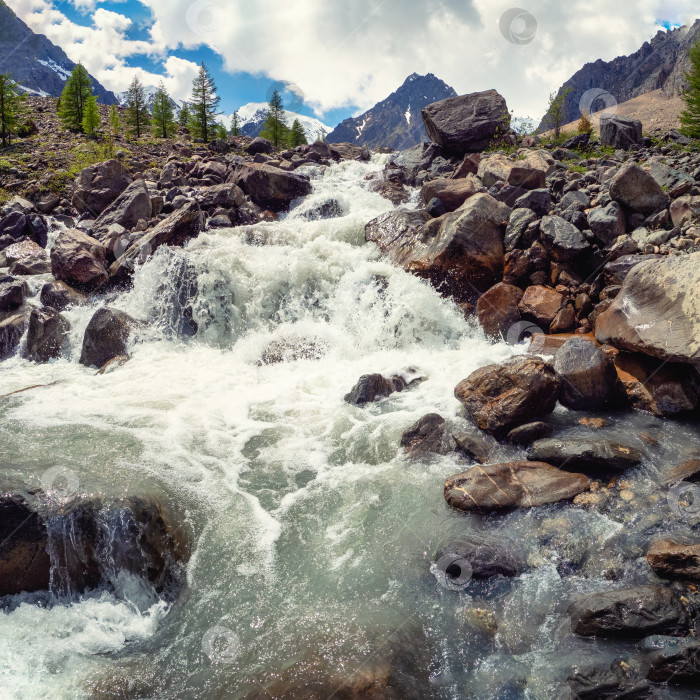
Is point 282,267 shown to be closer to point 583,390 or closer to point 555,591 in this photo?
point 583,390

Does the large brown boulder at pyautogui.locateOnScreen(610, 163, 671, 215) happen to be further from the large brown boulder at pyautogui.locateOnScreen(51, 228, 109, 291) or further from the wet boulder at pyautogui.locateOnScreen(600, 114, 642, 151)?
the large brown boulder at pyautogui.locateOnScreen(51, 228, 109, 291)

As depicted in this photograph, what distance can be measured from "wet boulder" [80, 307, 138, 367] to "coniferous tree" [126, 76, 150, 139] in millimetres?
39965

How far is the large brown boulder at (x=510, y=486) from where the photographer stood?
579 centimetres

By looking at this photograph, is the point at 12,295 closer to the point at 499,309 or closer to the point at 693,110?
the point at 499,309

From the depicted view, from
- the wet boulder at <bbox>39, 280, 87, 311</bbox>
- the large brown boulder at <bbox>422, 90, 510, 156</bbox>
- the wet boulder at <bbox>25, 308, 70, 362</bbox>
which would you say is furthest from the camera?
the large brown boulder at <bbox>422, 90, 510, 156</bbox>

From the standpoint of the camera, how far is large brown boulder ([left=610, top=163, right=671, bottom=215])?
11203 mm

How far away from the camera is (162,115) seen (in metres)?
42.1

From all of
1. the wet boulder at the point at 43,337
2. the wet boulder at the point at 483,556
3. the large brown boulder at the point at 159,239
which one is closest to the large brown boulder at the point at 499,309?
the wet boulder at the point at 483,556

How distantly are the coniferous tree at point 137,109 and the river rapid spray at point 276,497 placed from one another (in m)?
39.7

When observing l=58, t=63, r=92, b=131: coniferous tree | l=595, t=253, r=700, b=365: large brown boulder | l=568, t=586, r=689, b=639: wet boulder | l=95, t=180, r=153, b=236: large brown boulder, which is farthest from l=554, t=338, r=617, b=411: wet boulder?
l=58, t=63, r=92, b=131: coniferous tree

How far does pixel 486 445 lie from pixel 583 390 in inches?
79.9

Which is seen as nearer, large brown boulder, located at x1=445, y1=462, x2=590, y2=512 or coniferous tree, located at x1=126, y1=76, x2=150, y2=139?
large brown boulder, located at x1=445, y1=462, x2=590, y2=512

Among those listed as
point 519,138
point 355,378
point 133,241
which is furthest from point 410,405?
point 519,138

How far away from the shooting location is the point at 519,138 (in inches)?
960
